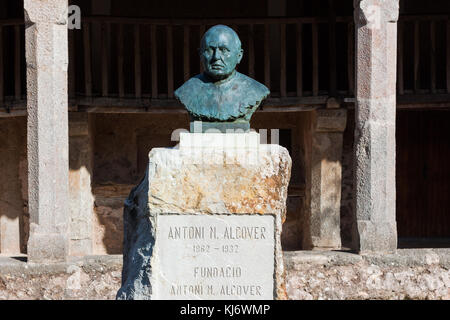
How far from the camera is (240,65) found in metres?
13.8

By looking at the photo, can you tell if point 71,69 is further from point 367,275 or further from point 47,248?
point 367,275

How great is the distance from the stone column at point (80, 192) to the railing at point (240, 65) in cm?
61

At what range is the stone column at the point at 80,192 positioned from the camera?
42.7ft

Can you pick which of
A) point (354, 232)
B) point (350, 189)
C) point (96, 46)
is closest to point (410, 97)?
point (350, 189)

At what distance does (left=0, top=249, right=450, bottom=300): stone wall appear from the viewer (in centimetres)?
997

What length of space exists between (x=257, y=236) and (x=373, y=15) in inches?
177

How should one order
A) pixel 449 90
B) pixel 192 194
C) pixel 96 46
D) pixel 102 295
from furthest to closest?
pixel 96 46 < pixel 449 90 < pixel 102 295 < pixel 192 194

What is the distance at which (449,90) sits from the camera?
41.4 ft

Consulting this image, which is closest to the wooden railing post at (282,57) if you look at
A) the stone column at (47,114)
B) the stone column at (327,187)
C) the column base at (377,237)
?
the stone column at (327,187)

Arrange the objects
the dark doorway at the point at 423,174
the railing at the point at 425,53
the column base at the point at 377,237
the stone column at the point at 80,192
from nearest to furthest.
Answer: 1. the column base at the point at 377,237
2. the stone column at the point at 80,192
3. the railing at the point at 425,53
4. the dark doorway at the point at 423,174

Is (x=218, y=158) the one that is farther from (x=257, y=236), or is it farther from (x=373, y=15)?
(x=373, y=15)

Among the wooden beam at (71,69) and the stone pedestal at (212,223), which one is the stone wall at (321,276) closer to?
the wooden beam at (71,69)

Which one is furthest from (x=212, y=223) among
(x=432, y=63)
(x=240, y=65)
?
(x=240, y=65)

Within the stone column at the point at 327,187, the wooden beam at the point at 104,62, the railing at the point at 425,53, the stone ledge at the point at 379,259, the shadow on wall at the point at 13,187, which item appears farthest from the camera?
the shadow on wall at the point at 13,187
